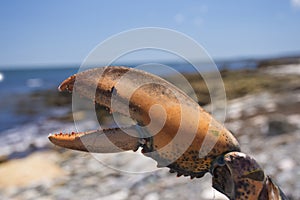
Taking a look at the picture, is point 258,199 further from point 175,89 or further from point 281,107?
point 281,107

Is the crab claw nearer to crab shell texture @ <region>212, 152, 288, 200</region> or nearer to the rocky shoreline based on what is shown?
crab shell texture @ <region>212, 152, 288, 200</region>

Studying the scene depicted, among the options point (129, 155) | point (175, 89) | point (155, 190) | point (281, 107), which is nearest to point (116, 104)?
point (175, 89)

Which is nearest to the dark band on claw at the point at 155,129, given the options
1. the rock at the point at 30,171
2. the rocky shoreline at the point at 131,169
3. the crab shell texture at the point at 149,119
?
the crab shell texture at the point at 149,119

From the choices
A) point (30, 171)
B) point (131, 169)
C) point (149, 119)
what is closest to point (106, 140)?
point (149, 119)

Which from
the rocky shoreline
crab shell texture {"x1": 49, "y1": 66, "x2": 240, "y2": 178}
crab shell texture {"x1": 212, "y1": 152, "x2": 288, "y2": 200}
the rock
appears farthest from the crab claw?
the rock

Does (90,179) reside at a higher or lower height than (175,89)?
lower

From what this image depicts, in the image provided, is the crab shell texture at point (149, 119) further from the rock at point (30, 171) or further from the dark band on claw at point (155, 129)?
the rock at point (30, 171)

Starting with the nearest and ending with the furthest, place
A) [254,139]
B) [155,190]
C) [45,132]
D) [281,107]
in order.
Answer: [155,190]
[254,139]
[281,107]
[45,132]
